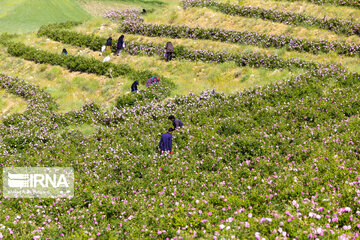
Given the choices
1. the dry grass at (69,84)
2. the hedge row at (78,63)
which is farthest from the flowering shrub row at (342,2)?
the dry grass at (69,84)

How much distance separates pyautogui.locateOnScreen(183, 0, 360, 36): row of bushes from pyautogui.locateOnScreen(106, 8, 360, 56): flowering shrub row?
2713 mm

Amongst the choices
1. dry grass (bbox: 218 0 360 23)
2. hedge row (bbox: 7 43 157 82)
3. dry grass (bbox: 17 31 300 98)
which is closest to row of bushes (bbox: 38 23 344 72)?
dry grass (bbox: 17 31 300 98)

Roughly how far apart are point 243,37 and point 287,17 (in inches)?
179

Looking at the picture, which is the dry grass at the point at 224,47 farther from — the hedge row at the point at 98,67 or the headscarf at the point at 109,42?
the hedge row at the point at 98,67

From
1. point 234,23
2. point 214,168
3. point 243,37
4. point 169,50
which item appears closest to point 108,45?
point 169,50

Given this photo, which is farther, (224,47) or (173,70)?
(224,47)

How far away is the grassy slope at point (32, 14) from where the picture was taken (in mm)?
39969

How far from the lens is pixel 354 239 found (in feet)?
15.0

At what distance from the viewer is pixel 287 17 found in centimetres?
2305

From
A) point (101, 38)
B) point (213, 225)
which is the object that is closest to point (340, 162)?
point (213, 225)

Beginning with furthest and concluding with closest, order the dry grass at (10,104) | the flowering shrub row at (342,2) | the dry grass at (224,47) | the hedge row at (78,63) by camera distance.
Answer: the flowering shrub row at (342,2) < the hedge row at (78,63) < the dry grass at (10,104) < the dry grass at (224,47)

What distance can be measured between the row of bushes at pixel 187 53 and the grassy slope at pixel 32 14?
28.5ft

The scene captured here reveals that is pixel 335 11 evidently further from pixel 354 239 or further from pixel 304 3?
pixel 354 239

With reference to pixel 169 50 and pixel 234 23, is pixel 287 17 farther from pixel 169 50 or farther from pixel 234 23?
pixel 169 50
